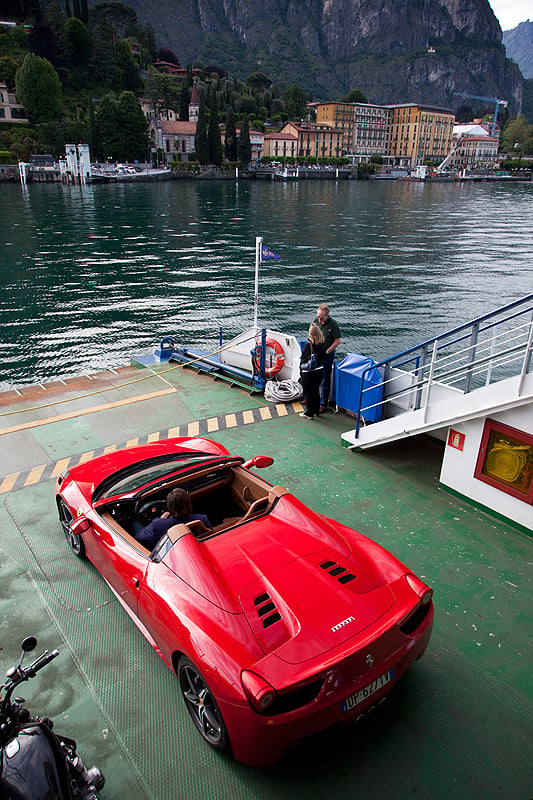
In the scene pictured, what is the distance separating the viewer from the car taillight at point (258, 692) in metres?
2.78

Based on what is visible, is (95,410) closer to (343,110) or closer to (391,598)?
(391,598)

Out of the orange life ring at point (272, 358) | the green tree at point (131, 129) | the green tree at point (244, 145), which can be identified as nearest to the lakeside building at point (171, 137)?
the green tree at point (131, 129)

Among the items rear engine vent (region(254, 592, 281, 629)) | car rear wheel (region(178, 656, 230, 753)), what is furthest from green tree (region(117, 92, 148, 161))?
car rear wheel (region(178, 656, 230, 753))

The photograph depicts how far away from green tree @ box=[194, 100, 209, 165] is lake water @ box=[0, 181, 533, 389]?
65.7 m

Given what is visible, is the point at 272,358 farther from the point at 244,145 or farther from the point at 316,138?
the point at 316,138

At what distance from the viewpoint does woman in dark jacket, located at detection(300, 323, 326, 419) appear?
A: 337 inches

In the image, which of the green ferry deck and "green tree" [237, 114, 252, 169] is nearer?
the green ferry deck

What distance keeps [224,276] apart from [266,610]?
101ft

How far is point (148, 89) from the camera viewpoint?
152 m

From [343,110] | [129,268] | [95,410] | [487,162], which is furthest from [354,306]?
[487,162]

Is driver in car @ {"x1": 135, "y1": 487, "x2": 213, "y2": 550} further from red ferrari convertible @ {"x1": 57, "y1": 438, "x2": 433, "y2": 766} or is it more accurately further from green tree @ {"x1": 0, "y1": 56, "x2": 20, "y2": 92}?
green tree @ {"x1": 0, "y1": 56, "x2": 20, "y2": 92}

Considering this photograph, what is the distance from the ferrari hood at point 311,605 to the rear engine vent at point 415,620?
0.17m

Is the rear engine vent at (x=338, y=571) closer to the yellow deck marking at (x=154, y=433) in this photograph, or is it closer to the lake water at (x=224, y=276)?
the yellow deck marking at (x=154, y=433)

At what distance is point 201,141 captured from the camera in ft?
389
